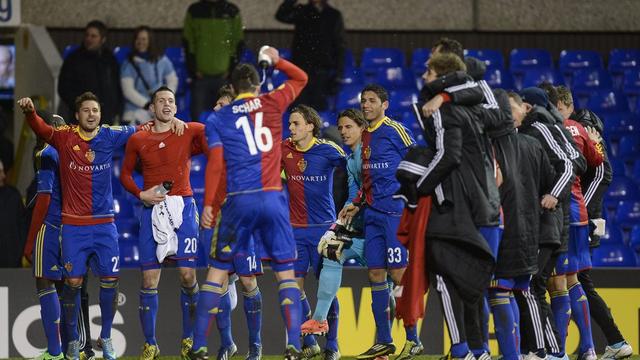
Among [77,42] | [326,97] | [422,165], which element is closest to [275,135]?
[422,165]

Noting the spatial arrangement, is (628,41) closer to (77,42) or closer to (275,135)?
(77,42)

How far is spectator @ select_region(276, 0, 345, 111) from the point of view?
15.4 metres

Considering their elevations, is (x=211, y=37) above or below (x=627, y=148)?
above

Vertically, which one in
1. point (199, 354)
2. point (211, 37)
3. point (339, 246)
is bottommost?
point (199, 354)

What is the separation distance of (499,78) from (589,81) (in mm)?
1210

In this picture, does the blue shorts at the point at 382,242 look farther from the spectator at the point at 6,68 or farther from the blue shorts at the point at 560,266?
the spectator at the point at 6,68

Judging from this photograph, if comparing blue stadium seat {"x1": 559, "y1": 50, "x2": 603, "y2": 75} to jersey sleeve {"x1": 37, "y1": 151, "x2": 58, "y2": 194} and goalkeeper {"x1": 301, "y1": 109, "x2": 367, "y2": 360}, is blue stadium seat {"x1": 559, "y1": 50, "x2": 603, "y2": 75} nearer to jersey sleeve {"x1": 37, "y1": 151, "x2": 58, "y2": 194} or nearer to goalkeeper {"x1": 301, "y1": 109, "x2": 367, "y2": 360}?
goalkeeper {"x1": 301, "y1": 109, "x2": 367, "y2": 360}

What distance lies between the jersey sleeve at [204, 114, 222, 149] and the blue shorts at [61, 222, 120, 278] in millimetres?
1667

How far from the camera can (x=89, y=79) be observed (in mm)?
14734

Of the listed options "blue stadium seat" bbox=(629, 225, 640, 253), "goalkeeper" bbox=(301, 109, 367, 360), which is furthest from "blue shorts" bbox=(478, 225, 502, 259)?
"blue stadium seat" bbox=(629, 225, 640, 253)

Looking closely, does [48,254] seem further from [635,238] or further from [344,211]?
[635,238]

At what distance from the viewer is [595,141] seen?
10.3 metres

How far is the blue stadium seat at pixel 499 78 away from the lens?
53.5 feet

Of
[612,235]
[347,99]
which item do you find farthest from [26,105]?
[612,235]
